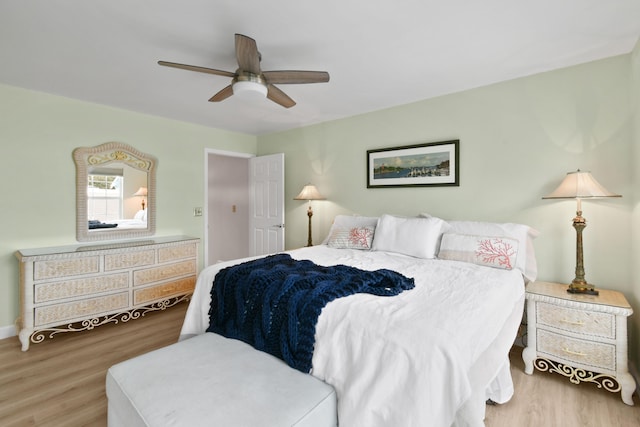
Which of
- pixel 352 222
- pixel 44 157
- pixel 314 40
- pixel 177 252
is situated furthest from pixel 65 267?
pixel 314 40

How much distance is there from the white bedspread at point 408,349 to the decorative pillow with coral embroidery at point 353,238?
125 centimetres

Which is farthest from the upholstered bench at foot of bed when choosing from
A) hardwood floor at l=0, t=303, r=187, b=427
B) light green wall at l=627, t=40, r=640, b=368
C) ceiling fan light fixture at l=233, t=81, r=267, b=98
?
light green wall at l=627, t=40, r=640, b=368

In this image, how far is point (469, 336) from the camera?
51.7 inches

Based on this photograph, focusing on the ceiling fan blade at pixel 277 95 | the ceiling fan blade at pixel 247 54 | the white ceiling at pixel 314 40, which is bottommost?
the ceiling fan blade at pixel 277 95

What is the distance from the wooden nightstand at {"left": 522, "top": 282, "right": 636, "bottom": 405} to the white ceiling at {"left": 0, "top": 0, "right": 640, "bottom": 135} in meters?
1.81

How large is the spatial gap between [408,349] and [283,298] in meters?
0.74

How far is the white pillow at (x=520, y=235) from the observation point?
2412 millimetres

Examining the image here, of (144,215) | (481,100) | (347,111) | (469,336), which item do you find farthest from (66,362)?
(481,100)

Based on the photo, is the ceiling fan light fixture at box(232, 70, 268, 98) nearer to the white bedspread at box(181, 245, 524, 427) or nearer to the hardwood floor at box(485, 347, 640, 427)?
the white bedspread at box(181, 245, 524, 427)

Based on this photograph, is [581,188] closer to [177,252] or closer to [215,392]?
[215,392]

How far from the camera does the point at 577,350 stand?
81.7 inches

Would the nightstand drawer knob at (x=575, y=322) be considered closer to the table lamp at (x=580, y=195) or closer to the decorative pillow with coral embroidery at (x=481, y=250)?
the table lamp at (x=580, y=195)

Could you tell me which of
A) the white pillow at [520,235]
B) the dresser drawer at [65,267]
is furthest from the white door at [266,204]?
the white pillow at [520,235]

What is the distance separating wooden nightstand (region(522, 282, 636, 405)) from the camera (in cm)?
194
